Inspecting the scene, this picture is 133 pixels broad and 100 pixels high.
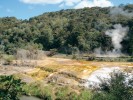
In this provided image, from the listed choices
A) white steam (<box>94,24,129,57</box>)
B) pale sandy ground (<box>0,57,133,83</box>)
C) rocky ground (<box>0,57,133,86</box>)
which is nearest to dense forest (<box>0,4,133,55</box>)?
white steam (<box>94,24,129,57</box>)

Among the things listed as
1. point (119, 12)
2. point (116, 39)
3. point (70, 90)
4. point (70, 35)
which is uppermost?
point (119, 12)

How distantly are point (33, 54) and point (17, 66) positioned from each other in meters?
8.62

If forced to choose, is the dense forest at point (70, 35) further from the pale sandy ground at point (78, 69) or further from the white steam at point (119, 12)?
the pale sandy ground at point (78, 69)

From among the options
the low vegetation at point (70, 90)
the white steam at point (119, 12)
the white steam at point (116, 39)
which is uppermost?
the white steam at point (119, 12)

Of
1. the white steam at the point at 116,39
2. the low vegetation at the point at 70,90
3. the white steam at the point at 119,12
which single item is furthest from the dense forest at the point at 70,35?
the low vegetation at the point at 70,90

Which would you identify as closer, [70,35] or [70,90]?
[70,90]

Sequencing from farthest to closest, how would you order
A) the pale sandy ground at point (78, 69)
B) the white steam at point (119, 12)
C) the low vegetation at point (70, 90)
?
the white steam at point (119, 12), the pale sandy ground at point (78, 69), the low vegetation at point (70, 90)

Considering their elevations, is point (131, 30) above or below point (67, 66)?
above

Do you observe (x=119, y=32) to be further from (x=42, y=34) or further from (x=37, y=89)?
(x=37, y=89)

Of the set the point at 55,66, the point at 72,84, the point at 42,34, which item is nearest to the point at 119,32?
the point at 42,34

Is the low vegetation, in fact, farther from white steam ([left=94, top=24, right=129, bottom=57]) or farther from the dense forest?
white steam ([left=94, top=24, right=129, bottom=57])

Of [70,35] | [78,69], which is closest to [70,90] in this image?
[78,69]

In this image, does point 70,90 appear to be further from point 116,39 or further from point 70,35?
point 70,35

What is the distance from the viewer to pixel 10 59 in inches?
3022
